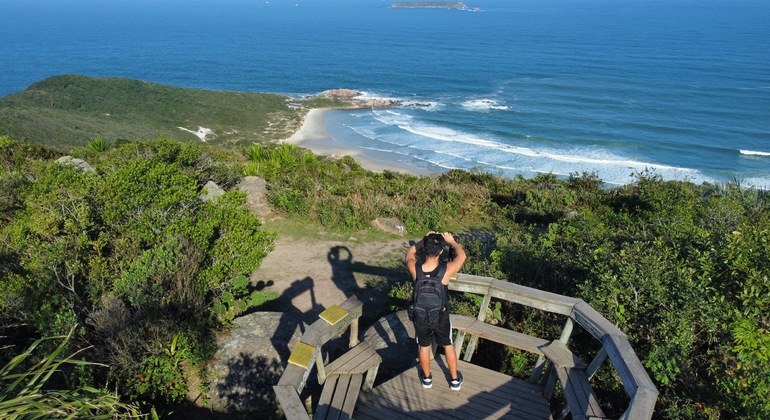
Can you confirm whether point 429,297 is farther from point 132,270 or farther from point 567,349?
point 132,270

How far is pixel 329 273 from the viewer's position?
30.2 feet

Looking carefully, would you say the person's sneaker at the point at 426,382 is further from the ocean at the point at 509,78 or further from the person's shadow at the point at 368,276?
the ocean at the point at 509,78

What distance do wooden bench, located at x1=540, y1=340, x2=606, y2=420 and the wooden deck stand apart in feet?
1.38

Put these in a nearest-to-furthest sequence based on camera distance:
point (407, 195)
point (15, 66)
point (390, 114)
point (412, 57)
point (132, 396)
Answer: point (132, 396), point (407, 195), point (390, 114), point (412, 57), point (15, 66)

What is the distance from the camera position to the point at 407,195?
13.3 metres

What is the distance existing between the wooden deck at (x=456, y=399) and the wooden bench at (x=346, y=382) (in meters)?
0.25

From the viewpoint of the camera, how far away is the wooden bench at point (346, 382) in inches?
170

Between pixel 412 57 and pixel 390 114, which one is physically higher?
pixel 412 57

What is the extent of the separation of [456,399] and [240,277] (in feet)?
15.2

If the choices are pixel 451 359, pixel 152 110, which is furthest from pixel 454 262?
pixel 152 110

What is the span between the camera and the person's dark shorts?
4559mm

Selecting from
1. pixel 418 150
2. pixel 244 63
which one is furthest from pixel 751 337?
pixel 244 63

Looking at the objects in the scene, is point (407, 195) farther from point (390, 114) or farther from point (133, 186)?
point (390, 114)

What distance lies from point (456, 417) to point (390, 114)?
5132 centimetres
